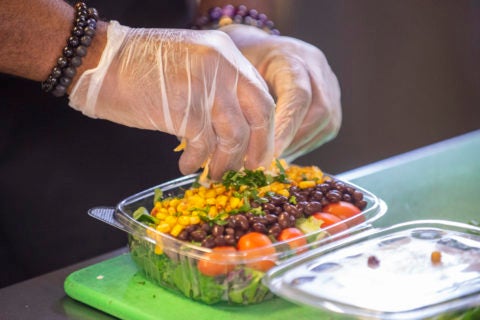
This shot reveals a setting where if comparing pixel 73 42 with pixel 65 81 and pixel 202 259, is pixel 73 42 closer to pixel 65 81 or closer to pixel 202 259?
pixel 65 81

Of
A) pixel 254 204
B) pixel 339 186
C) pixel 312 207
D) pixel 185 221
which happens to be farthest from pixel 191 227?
pixel 339 186

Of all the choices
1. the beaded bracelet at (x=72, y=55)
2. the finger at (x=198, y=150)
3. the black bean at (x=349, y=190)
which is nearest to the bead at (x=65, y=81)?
the beaded bracelet at (x=72, y=55)

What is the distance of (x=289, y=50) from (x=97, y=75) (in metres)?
0.56

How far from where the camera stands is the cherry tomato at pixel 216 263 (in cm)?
118

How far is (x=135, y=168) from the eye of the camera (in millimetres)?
1863

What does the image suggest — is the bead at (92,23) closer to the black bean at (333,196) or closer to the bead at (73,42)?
the bead at (73,42)

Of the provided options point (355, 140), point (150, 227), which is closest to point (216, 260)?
point (150, 227)

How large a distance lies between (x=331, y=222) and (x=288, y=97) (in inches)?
15.3

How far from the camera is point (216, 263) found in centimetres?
118

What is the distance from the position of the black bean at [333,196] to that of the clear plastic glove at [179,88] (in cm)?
18

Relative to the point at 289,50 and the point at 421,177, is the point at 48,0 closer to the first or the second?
the point at 289,50

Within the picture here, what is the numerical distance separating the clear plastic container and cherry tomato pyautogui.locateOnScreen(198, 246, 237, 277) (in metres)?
0.14

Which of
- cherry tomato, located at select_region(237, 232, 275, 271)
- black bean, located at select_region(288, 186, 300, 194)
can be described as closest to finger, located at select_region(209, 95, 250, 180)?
black bean, located at select_region(288, 186, 300, 194)

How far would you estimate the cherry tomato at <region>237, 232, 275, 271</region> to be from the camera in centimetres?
118
